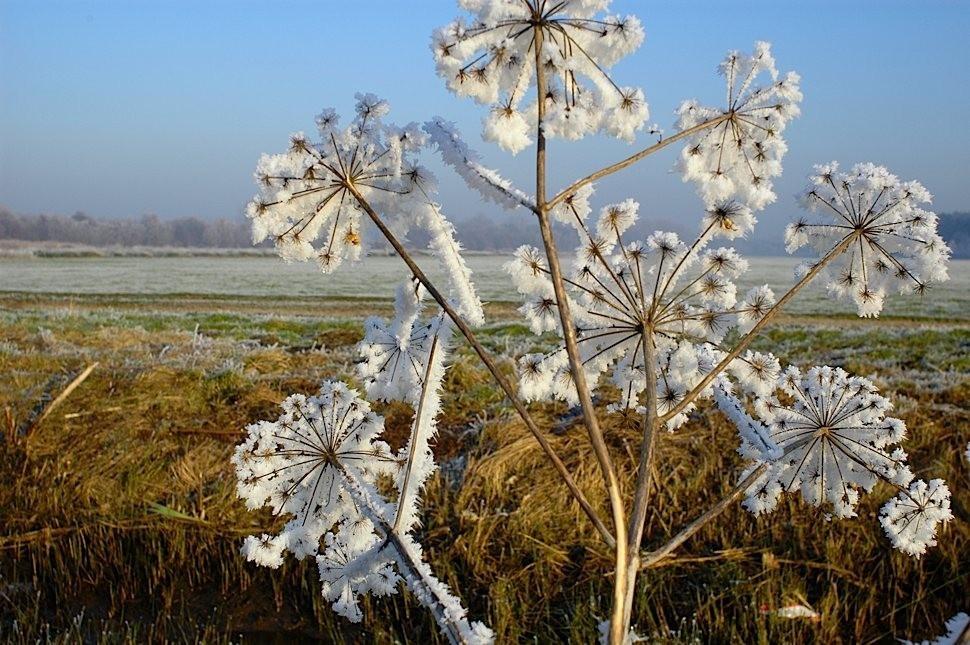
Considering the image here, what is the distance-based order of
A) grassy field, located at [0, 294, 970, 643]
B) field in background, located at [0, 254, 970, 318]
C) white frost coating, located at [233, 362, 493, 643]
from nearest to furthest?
white frost coating, located at [233, 362, 493, 643]
grassy field, located at [0, 294, 970, 643]
field in background, located at [0, 254, 970, 318]

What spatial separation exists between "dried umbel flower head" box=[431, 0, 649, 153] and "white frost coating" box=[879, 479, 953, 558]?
1580 mm

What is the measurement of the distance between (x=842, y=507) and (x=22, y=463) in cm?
579

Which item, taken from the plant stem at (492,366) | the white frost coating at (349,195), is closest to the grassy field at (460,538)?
the plant stem at (492,366)

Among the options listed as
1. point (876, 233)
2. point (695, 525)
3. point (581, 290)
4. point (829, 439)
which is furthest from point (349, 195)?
point (829, 439)

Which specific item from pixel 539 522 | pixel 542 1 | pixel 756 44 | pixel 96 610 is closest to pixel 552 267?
pixel 542 1

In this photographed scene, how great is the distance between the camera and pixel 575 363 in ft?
4.24

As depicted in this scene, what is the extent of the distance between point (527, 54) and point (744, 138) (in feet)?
2.17

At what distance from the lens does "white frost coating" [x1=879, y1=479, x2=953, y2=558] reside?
2.30m

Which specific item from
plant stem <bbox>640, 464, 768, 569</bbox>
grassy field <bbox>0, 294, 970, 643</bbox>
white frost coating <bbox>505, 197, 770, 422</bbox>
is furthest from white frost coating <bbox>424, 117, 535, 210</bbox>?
grassy field <bbox>0, 294, 970, 643</bbox>

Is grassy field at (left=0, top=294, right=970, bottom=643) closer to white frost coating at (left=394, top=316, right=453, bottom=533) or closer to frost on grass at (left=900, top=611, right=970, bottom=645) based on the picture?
frost on grass at (left=900, top=611, right=970, bottom=645)

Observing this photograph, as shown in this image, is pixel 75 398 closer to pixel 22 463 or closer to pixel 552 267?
pixel 22 463

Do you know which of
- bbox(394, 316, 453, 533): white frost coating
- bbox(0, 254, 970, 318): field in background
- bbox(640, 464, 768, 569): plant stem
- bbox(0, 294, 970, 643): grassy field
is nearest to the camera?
bbox(640, 464, 768, 569): plant stem

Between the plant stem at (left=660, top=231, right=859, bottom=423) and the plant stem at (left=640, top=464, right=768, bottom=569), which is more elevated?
the plant stem at (left=660, top=231, right=859, bottom=423)

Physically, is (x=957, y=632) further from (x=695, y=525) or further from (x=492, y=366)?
(x=492, y=366)
